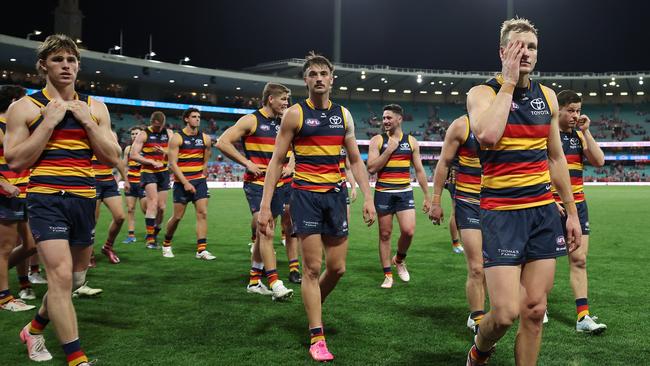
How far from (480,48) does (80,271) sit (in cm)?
7225

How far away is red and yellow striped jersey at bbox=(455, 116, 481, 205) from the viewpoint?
18.4 feet

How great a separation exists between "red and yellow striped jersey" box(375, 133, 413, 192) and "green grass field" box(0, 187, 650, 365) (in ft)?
4.72

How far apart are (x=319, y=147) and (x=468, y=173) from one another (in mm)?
1869

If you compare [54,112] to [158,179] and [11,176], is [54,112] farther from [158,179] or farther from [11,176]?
[158,179]

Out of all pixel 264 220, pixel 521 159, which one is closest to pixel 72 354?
pixel 264 220

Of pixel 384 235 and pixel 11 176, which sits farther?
pixel 384 235

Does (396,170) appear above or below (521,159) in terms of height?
below

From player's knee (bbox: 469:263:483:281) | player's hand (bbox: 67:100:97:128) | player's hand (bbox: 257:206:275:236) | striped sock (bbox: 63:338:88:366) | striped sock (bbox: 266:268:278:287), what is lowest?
striped sock (bbox: 266:268:278:287)

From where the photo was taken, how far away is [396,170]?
786 centimetres

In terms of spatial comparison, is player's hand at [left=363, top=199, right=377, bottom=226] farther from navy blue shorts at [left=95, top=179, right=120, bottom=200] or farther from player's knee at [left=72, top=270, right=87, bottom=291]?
navy blue shorts at [left=95, top=179, right=120, bottom=200]

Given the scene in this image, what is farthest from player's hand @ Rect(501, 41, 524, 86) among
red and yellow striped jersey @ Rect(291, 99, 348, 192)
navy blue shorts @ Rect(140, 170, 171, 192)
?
navy blue shorts @ Rect(140, 170, 171, 192)

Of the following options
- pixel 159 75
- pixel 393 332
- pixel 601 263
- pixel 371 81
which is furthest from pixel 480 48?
pixel 393 332

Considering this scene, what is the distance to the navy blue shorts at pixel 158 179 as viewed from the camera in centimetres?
1124

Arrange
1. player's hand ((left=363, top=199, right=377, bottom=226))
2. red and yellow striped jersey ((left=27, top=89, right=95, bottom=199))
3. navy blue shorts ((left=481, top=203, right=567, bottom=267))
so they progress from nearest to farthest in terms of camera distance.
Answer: navy blue shorts ((left=481, top=203, right=567, bottom=267))
red and yellow striped jersey ((left=27, top=89, right=95, bottom=199))
player's hand ((left=363, top=199, right=377, bottom=226))
